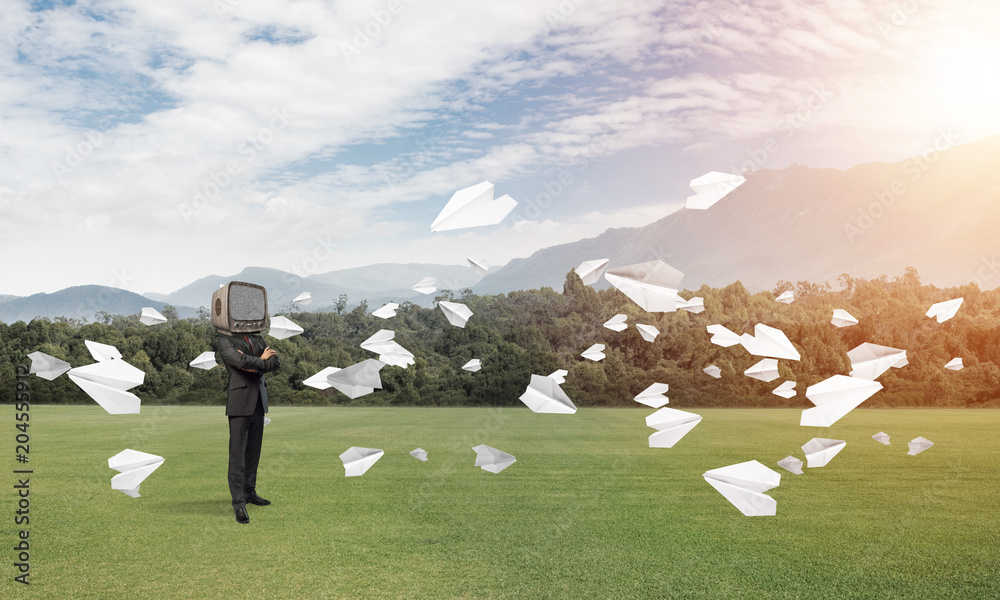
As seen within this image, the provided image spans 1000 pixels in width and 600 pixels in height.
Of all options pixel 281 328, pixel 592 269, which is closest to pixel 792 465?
pixel 592 269

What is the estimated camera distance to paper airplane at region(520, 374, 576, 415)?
9.10 metres

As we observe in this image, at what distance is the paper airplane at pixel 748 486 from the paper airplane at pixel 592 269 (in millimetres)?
2934

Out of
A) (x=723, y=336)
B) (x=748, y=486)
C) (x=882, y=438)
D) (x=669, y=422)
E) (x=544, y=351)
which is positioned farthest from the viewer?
(x=544, y=351)

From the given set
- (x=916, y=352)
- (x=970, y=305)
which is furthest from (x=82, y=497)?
(x=970, y=305)

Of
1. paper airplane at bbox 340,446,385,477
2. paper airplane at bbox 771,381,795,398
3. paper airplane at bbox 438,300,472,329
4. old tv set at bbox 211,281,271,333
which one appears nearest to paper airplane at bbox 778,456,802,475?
paper airplane at bbox 771,381,795,398

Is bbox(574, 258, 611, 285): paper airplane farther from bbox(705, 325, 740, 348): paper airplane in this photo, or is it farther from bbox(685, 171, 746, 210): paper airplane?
bbox(705, 325, 740, 348): paper airplane

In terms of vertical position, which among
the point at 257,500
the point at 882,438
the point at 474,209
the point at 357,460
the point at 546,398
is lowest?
the point at 882,438

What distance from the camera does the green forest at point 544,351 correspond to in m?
24.1

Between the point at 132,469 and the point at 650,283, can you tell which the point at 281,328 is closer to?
the point at 132,469

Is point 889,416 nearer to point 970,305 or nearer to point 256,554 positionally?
point 970,305

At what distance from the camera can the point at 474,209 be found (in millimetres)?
8195

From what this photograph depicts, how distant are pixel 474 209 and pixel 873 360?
5.78 m

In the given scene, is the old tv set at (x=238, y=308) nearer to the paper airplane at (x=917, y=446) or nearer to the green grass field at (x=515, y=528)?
the green grass field at (x=515, y=528)

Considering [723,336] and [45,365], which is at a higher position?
[45,365]
